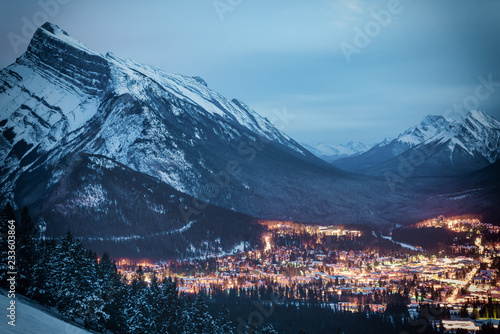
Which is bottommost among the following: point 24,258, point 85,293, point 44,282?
point 85,293

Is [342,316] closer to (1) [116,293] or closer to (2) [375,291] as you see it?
(2) [375,291]

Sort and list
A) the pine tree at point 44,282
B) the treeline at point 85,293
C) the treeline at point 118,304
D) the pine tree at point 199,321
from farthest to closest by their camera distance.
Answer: the pine tree at point 199,321, the pine tree at point 44,282, the treeline at point 118,304, the treeline at point 85,293

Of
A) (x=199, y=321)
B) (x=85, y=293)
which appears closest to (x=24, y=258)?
(x=85, y=293)

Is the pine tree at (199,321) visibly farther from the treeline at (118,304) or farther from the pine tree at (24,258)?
the pine tree at (24,258)

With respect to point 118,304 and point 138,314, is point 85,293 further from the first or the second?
point 118,304

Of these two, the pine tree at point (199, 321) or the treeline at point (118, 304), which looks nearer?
the treeline at point (118, 304)

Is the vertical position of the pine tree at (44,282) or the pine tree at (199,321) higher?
the pine tree at (44,282)

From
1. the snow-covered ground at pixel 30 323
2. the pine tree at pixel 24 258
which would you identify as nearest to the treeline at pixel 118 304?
the pine tree at pixel 24 258

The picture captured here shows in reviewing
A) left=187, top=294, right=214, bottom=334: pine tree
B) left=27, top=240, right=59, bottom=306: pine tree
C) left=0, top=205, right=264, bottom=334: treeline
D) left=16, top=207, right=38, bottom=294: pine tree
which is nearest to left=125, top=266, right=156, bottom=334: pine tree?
left=0, top=205, right=264, bottom=334: treeline

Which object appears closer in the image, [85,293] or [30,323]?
[30,323]

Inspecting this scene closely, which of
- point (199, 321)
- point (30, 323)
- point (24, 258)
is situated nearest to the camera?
point (30, 323)
